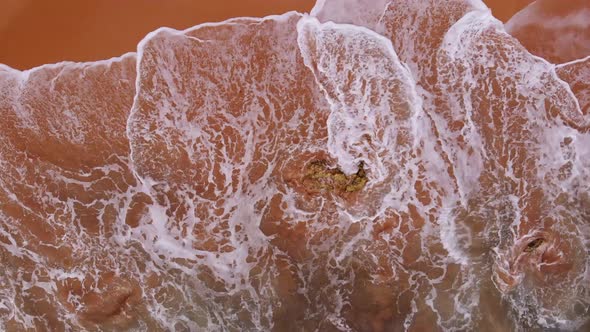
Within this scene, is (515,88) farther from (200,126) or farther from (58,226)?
(58,226)

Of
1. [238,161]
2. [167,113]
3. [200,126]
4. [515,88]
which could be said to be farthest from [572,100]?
[167,113]

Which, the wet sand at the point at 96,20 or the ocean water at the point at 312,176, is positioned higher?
the wet sand at the point at 96,20

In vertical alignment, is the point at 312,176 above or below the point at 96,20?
below

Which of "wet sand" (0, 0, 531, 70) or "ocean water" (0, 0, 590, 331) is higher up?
"wet sand" (0, 0, 531, 70)
